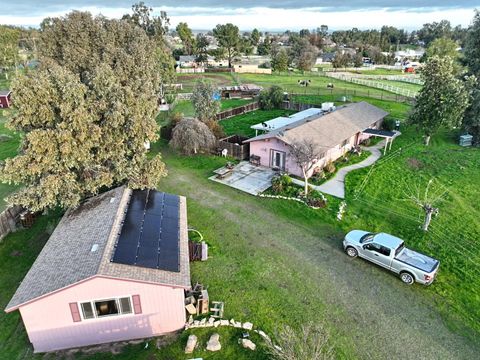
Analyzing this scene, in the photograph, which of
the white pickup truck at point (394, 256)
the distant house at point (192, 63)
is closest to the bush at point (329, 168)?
the white pickup truck at point (394, 256)

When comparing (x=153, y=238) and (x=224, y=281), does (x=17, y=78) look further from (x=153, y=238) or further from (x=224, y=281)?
(x=224, y=281)

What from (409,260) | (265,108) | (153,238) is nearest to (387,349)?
(409,260)

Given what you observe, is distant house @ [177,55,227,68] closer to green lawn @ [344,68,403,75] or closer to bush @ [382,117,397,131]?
green lawn @ [344,68,403,75]

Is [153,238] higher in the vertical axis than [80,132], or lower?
lower

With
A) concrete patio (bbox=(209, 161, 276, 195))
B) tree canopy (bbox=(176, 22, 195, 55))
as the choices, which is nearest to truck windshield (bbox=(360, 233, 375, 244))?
concrete patio (bbox=(209, 161, 276, 195))

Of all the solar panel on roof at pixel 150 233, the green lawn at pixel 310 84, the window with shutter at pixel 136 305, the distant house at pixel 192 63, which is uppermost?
the distant house at pixel 192 63

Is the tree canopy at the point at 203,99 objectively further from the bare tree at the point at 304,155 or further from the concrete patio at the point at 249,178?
the bare tree at the point at 304,155
